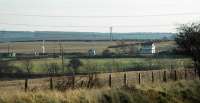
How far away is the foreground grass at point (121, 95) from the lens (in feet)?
59.0

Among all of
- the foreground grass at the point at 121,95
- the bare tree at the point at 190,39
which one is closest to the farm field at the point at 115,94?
the foreground grass at the point at 121,95

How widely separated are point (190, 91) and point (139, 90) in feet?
12.7

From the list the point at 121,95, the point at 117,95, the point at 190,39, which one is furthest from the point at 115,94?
the point at 190,39

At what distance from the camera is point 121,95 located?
68.6 feet

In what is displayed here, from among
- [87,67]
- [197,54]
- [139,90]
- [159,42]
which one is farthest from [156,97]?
[159,42]

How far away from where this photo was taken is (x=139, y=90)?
22.7 meters

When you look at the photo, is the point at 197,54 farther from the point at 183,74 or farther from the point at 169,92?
the point at 169,92

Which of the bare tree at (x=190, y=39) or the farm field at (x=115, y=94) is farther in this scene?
the bare tree at (x=190, y=39)

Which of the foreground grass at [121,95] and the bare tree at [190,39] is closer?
the foreground grass at [121,95]

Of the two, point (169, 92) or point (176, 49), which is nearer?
point (169, 92)

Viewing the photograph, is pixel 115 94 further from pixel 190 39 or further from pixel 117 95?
pixel 190 39

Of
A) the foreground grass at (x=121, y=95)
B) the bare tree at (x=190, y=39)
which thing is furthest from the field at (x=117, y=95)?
the bare tree at (x=190, y=39)

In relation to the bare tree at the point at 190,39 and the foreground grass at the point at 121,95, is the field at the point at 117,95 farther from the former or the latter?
the bare tree at the point at 190,39

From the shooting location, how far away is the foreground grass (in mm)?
17969
